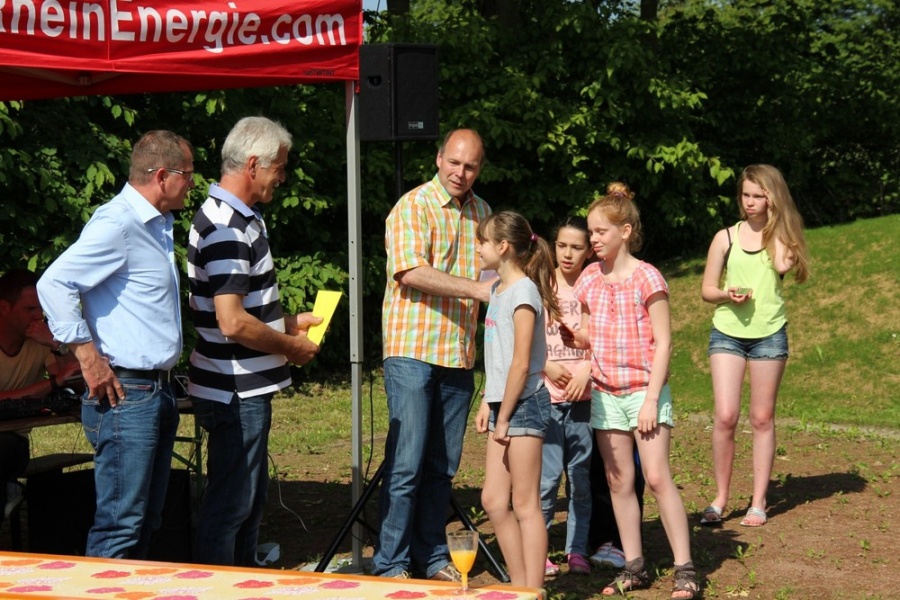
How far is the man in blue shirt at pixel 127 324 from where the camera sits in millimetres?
3863

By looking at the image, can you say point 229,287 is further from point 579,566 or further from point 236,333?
point 579,566

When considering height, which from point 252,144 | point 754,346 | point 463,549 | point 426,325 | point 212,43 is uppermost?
point 212,43

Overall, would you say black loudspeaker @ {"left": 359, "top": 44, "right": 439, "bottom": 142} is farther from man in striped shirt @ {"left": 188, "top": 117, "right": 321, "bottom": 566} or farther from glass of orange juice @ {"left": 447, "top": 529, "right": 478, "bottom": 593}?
glass of orange juice @ {"left": 447, "top": 529, "right": 478, "bottom": 593}

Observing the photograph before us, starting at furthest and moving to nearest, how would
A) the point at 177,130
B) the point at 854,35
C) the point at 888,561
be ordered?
the point at 854,35 → the point at 177,130 → the point at 888,561

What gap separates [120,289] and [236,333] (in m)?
0.43

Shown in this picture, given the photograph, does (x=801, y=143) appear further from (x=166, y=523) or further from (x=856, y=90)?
(x=166, y=523)

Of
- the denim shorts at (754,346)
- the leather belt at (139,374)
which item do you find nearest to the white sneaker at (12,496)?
the leather belt at (139,374)

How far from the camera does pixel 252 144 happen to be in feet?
14.0

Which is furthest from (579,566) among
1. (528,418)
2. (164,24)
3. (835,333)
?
(835,333)

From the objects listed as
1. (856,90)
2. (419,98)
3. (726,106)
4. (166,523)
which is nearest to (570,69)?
(726,106)

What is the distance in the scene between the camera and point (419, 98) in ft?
17.9

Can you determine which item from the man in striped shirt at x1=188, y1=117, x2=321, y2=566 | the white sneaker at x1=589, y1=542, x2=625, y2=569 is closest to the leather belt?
the man in striped shirt at x1=188, y1=117, x2=321, y2=566

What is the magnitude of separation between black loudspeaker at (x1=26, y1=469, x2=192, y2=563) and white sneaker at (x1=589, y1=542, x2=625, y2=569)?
1.94 metres

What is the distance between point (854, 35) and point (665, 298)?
1655 centimetres
